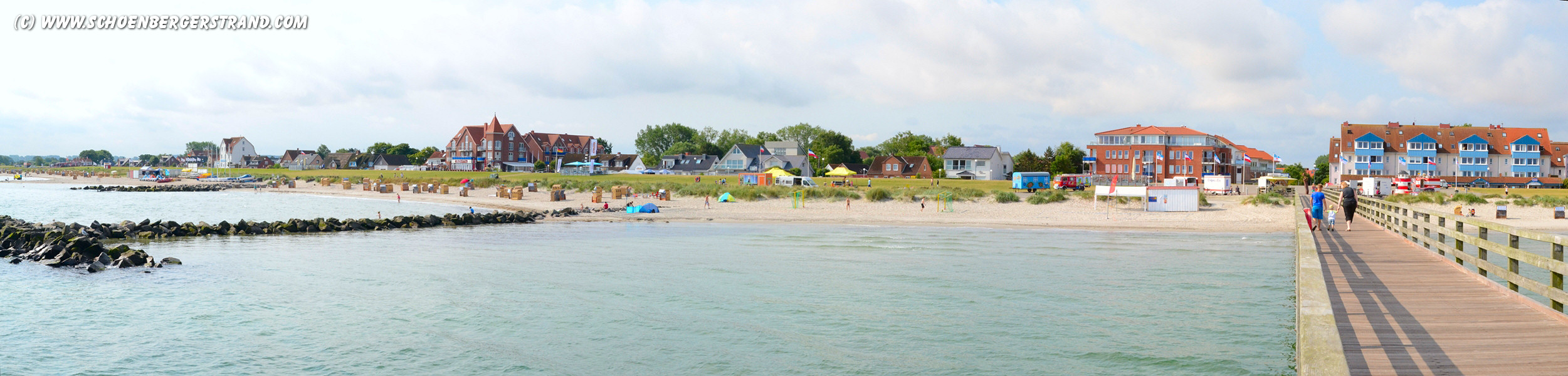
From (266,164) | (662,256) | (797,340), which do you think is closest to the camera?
(797,340)

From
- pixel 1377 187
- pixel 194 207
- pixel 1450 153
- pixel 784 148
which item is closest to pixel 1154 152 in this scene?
pixel 1450 153

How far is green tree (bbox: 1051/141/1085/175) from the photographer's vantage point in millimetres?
101500

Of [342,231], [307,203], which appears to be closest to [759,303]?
[342,231]

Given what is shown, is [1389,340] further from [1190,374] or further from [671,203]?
[671,203]

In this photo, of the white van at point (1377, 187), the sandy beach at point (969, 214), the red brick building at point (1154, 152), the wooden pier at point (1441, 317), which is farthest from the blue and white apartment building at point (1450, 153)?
the wooden pier at point (1441, 317)

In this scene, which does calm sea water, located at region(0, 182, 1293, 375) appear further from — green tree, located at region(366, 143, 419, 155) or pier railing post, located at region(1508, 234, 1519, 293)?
green tree, located at region(366, 143, 419, 155)

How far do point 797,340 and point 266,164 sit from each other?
210 m

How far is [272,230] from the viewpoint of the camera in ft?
110

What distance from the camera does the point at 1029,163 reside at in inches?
4043

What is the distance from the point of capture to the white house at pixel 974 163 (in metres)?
104

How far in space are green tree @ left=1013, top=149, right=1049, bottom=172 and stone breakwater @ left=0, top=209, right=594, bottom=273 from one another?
69.2 m

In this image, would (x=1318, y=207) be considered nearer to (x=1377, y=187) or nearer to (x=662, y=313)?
(x=662, y=313)

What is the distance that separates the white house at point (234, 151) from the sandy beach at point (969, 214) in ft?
514

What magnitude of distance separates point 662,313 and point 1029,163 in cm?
9329
